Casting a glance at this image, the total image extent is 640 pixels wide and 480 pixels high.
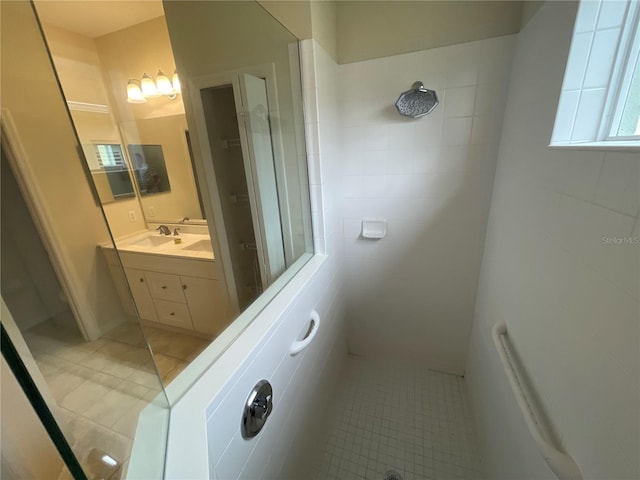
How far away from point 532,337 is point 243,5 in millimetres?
1875

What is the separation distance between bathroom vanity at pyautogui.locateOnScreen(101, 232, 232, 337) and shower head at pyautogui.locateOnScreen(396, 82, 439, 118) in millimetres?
1547

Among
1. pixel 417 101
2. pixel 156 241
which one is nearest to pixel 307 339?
pixel 417 101

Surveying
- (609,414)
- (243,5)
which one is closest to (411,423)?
(609,414)

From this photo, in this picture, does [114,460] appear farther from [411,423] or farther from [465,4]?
[465,4]

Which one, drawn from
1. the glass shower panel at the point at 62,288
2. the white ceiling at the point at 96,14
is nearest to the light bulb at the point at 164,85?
the white ceiling at the point at 96,14

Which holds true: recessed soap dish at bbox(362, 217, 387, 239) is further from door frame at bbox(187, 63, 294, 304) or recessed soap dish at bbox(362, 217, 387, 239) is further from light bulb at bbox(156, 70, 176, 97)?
light bulb at bbox(156, 70, 176, 97)

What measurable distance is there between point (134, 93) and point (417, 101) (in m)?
1.88

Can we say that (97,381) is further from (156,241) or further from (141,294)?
(156,241)

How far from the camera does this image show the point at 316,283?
1.28 metres

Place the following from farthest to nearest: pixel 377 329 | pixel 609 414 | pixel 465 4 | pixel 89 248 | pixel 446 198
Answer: pixel 377 329 → pixel 446 198 → pixel 465 4 → pixel 89 248 → pixel 609 414

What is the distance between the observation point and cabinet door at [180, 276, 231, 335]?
6.01 feet

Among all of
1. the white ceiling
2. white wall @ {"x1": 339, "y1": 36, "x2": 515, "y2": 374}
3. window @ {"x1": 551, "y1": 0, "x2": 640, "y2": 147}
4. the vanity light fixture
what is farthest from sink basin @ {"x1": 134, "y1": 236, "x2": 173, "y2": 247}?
window @ {"x1": 551, "y1": 0, "x2": 640, "y2": 147}

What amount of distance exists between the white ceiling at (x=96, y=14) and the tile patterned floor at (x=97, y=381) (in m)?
1.93

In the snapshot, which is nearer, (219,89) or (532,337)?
(532,337)
